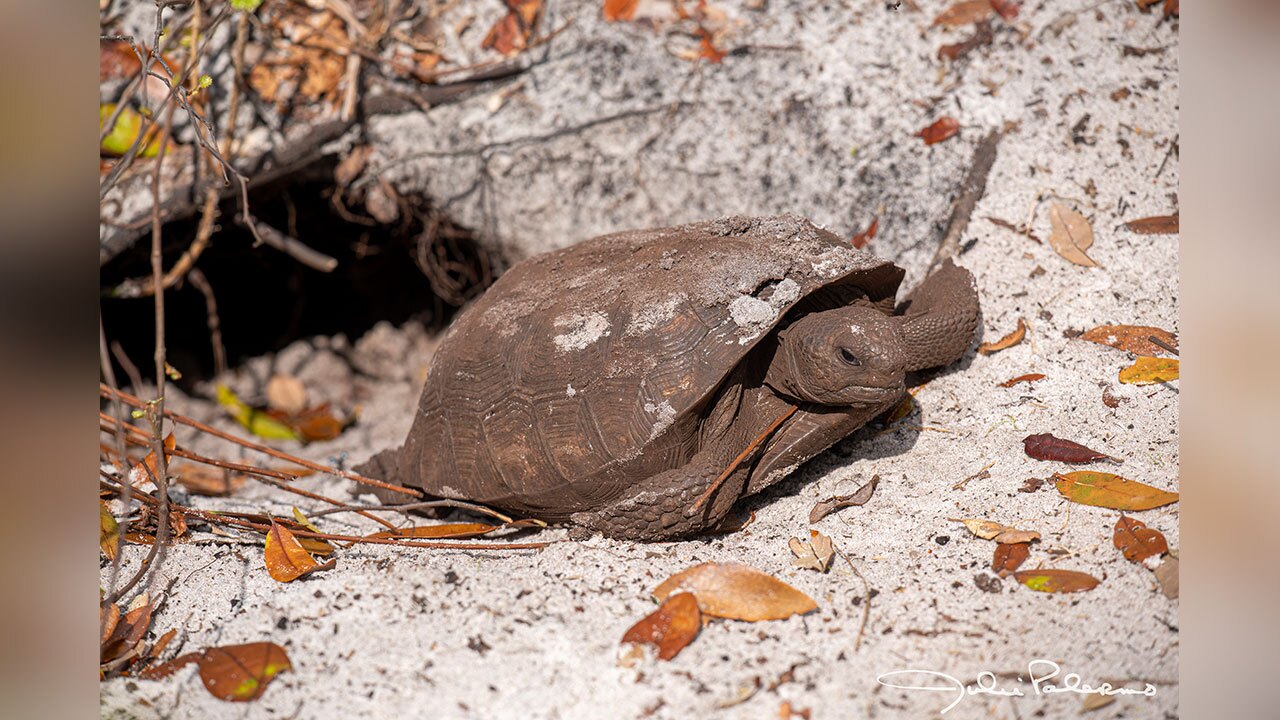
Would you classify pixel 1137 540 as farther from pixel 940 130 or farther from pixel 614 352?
pixel 940 130

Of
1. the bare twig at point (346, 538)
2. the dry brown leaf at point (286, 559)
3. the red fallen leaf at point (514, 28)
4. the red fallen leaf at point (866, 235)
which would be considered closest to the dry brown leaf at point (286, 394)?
the bare twig at point (346, 538)

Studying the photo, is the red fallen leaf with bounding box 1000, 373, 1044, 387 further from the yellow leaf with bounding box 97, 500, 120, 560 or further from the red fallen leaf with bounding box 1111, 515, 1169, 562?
the yellow leaf with bounding box 97, 500, 120, 560

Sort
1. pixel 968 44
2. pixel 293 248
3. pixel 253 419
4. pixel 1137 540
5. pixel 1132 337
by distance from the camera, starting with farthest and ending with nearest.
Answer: pixel 253 419
pixel 293 248
pixel 968 44
pixel 1132 337
pixel 1137 540

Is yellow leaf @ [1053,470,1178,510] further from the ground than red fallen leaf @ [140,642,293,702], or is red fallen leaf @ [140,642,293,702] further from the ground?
red fallen leaf @ [140,642,293,702]

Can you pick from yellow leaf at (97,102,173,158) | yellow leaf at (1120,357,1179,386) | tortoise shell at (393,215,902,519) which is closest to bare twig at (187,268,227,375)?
yellow leaf at (97,102,173,158)

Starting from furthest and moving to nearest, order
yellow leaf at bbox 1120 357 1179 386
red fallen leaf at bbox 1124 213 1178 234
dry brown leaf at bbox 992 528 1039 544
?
1. red fallen leaf at bbox 1124 213 1178 234
2. yellow leaf at bbox 1120 357 1179 386
3. dry brown leaf at bbox 992 528 1039 544

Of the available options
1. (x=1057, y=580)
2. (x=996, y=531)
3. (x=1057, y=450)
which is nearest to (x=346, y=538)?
(x=996, y=531)
